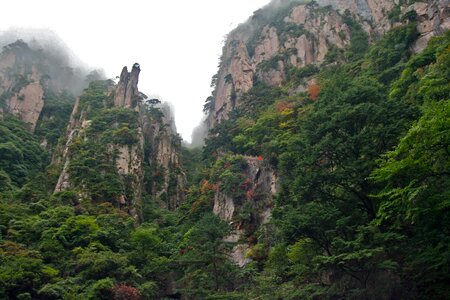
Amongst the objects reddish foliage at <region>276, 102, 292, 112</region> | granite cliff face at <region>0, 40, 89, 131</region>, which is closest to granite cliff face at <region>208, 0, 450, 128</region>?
reddish foliage at <region>276, 102, 292, 112</region>

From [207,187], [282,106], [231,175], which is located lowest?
[231,175]

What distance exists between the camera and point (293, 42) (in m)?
70.9

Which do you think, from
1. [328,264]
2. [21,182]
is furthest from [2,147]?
[328,264]

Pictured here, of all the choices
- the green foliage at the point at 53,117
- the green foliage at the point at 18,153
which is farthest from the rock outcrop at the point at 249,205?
the green foliage at the point at 53,117

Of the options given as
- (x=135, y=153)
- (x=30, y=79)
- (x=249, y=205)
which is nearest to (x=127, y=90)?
(x=135, y=153)

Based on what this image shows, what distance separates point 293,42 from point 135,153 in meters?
31.2

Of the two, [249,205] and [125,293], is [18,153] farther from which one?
[125,293]

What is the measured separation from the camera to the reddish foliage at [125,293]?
27344 mm

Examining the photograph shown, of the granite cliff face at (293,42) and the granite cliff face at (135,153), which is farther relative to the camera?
the granite cliff face at (293,42)

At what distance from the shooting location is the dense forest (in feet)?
54.0

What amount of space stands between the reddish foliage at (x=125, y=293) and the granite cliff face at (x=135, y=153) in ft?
64.7

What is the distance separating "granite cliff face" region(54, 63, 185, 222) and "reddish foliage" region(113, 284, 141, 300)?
777 inches

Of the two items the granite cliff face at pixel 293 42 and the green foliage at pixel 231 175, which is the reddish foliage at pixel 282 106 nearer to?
the granite cliff face at pixel 293 42

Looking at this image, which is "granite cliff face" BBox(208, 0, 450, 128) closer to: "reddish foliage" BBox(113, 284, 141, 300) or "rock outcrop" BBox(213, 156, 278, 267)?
"rock outcrop" BBox(213, 156, 278, 267)
